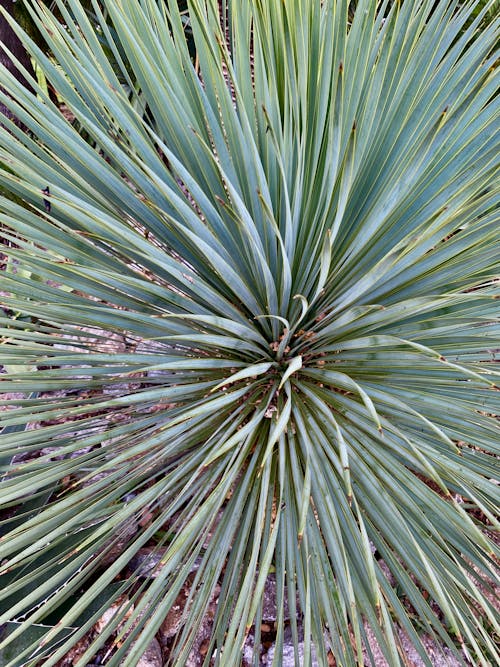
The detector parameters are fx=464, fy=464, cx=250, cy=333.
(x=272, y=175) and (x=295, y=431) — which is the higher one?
(x=272, y=175)

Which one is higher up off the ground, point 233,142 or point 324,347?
point 233,142

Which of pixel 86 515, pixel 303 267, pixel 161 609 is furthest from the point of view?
pixel 303 267

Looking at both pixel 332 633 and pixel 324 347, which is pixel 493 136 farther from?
pixel 332 633

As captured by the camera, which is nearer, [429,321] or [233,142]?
[429,321]

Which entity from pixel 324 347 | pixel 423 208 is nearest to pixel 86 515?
pixel 324 347

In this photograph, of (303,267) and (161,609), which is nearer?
(161,609)

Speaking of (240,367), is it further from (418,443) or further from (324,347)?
(418,443)

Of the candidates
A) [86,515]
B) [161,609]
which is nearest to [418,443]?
[161,609]

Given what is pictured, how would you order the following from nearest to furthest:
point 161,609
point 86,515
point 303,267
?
point 161,609 < point 86,515 < point 303,267

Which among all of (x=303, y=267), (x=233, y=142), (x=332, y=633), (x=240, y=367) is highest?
(x=233, y=142)
